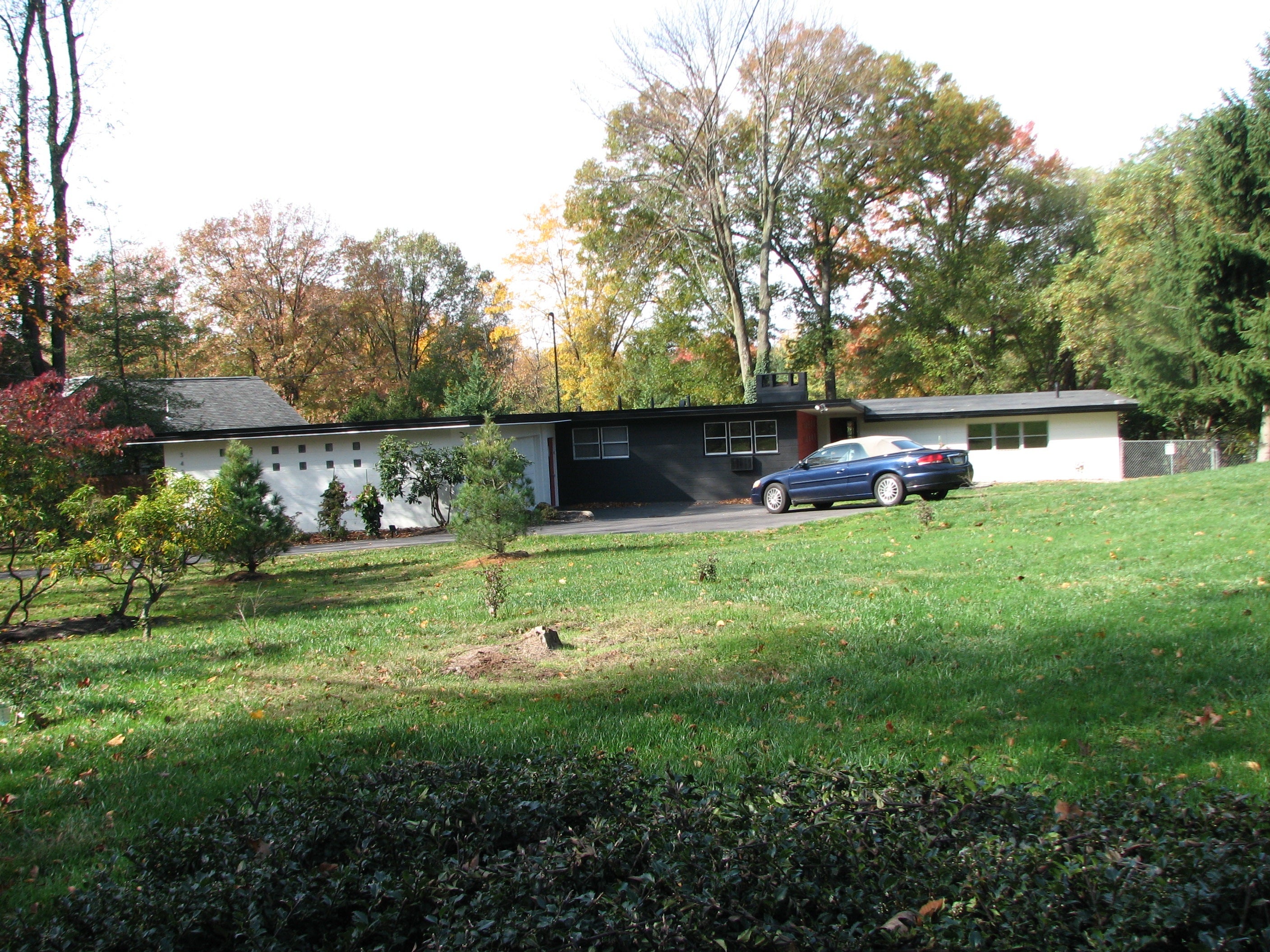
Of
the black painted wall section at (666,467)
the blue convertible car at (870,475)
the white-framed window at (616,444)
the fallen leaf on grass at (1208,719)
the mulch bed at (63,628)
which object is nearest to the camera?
the fallen leaf on grass at (1208,719)

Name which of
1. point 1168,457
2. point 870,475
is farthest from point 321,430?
point 1168,457

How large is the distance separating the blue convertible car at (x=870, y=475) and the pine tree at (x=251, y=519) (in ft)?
35.1

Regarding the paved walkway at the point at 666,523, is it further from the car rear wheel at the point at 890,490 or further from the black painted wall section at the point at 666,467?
the black painted wall section at the point at 666,467

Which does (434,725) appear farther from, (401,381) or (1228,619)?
(401,381)

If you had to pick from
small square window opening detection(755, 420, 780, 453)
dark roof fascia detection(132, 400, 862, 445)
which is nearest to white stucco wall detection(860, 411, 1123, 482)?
small square window opening detection(755, 420, 780, 453)

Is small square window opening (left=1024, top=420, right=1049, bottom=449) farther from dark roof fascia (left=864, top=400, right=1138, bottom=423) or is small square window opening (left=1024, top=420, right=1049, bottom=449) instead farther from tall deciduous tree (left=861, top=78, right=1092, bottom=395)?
tall deciduous tree (left=861, top=78, right=1092, bottom=395)

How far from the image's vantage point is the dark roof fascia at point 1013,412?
26.3m

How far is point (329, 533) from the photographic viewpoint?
73.2 feet

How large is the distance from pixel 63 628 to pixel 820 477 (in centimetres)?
1424

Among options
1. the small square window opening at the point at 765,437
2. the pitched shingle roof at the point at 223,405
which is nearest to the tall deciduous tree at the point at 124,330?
the pitched shingle roof at the point at 223,405

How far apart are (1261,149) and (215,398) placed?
32.6m

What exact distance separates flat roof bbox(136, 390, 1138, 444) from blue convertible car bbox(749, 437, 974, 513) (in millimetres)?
5955

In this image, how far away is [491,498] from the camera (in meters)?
13.3

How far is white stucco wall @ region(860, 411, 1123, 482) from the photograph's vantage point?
2677 cm
